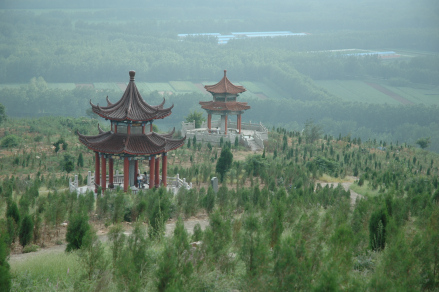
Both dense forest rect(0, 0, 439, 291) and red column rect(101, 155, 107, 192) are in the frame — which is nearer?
dense forest rect(0, 0, 439, 291)

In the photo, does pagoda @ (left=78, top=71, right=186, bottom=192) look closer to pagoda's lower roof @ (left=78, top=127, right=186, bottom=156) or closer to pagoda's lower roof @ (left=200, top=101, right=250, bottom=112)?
pagoda's lower roof @ (left=78, top=127, right=186, bottom=156)

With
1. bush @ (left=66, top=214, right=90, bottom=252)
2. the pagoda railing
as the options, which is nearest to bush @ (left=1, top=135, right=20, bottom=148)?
the pagoda railing

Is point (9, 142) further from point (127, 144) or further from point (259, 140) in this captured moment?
point (127, 144)

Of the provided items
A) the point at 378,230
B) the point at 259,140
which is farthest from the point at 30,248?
the point at 259,140

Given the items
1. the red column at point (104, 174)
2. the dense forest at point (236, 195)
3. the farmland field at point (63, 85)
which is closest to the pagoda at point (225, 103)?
the dense forest at point (236, 195)

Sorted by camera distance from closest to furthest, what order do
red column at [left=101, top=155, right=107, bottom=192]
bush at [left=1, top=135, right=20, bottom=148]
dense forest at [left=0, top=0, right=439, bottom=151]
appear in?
red column at [left=101, top=155, right=107, bottom=192] < bush at [left=1, top=135, right=20, bottom=148] < dense forest at [left=0, top=0, right=439, bottom=151]

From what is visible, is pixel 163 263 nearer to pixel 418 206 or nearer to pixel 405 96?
pixel 418 206

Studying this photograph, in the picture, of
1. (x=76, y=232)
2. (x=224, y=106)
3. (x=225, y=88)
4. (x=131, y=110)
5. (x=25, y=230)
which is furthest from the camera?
(x=225, y=88)
